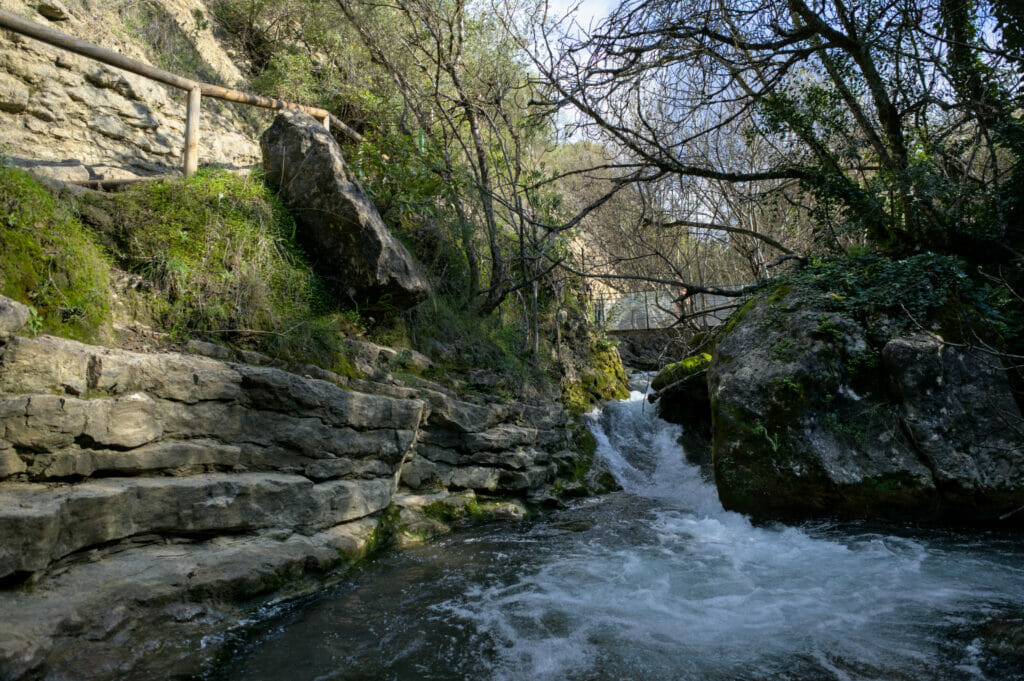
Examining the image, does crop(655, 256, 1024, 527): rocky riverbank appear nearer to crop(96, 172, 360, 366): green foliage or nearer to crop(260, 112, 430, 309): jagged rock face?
crop(260, 112, 430, 309): jagged rock face

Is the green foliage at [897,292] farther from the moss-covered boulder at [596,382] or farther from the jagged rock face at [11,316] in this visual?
the jagged rock face at [11,316]

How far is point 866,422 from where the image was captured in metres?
6.15

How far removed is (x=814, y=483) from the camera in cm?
598

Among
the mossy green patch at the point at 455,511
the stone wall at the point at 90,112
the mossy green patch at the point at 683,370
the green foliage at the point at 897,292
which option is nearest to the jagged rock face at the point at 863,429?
the green foliage at the point at 897,292

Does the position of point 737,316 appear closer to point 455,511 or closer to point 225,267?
point 455,511

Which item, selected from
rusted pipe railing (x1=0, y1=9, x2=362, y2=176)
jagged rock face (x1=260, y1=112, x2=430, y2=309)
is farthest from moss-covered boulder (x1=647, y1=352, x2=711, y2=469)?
rusted pipe railing (x1=0, y1=9, x2=362, y2=176)

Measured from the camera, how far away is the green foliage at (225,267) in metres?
5.13

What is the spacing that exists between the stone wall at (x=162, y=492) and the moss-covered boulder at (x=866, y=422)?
3782 mm

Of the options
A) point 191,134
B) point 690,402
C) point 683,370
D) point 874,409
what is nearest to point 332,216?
point 191,134

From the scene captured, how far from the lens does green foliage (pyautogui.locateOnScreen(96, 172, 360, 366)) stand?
5129 mm

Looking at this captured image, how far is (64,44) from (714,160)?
37.3 feet

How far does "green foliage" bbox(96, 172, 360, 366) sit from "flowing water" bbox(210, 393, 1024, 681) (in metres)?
2.37

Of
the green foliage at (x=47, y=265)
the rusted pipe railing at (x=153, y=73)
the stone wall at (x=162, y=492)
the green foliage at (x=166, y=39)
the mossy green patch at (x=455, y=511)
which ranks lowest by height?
the mossy green patch at (x=455, y=511)

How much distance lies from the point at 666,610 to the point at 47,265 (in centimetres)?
500
